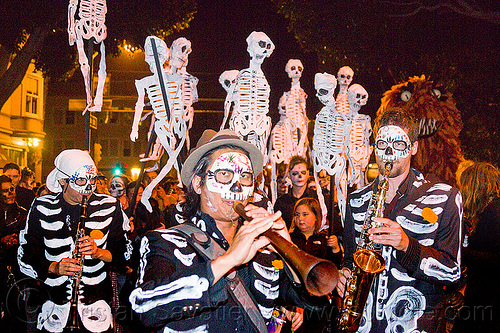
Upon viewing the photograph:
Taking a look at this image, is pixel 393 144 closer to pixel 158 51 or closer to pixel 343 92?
pixel 158 51

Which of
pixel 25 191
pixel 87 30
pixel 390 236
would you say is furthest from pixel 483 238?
pixel 25 191

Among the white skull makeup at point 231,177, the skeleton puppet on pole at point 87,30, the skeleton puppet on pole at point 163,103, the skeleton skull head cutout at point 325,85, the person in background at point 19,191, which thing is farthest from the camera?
the person in background at point 19,191

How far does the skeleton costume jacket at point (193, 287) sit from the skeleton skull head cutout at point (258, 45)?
5.29 meters

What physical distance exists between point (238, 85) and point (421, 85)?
2.99 meters

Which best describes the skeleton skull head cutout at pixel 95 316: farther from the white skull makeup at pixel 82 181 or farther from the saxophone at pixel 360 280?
the saxophone at pixel 360 280

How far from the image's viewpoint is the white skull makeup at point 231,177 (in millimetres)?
2799

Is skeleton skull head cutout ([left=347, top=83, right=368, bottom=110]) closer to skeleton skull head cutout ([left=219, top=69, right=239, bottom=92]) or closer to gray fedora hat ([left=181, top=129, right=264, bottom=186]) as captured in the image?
skeleton skull head cutout ([left=219, top=69, right=239, bottom=92])

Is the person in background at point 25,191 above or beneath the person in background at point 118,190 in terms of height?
beneath

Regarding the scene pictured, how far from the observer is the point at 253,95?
25.3 ft

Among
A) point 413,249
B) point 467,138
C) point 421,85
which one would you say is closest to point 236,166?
point 413,249

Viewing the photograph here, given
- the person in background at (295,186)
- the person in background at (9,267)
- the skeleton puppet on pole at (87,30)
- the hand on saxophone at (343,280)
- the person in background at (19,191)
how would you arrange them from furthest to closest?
1. the person in background at (19,191)
2. the person in background at (295,186)
3. the skeleton puppet on pole at (87,30)
4. the person in background at (9,267)
5. the hand on saxophone at (343,280)

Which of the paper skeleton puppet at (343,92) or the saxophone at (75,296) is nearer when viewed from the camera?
the saxophone at (75,296)

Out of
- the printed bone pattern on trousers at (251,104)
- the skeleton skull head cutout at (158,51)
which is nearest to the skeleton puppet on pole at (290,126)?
the printed bone pattern on trousers at (251,104)

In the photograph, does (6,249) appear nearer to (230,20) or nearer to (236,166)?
(236,166)
